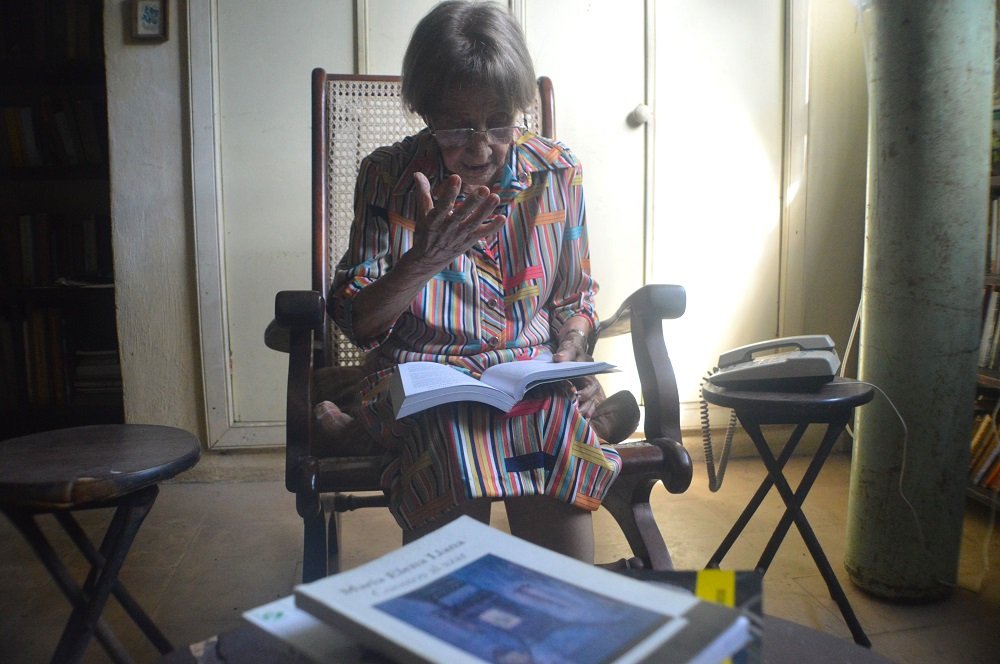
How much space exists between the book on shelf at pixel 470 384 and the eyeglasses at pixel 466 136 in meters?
0.37

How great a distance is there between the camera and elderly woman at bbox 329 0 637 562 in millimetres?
850

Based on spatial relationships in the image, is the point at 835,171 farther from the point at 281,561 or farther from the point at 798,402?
the point at 281,561

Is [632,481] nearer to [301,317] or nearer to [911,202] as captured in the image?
[301,317]

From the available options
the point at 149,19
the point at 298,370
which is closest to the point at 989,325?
the point at 298,370

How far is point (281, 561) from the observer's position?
1646mm

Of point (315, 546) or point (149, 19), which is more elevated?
point (149, 19)

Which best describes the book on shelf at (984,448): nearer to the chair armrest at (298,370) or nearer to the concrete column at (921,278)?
the concrete column at (921,278)

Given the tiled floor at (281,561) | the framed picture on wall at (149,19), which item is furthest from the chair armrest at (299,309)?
the framed picture on wall at (149,19)

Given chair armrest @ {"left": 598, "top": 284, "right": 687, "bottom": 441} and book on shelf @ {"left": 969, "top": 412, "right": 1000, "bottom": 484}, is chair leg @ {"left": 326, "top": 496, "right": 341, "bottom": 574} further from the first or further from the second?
book on shelf @ {"left": 969, "top": 412, "right": 1000, "bottom": 484}

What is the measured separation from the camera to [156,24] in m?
2.00

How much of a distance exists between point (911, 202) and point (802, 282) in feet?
3.30

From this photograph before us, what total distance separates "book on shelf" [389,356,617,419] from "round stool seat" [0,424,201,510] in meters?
0.36

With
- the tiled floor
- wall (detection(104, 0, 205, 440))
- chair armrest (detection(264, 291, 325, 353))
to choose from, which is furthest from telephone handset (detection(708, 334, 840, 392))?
wall (detection(104, 0, 205, 440))

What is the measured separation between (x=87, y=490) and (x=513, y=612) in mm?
685
